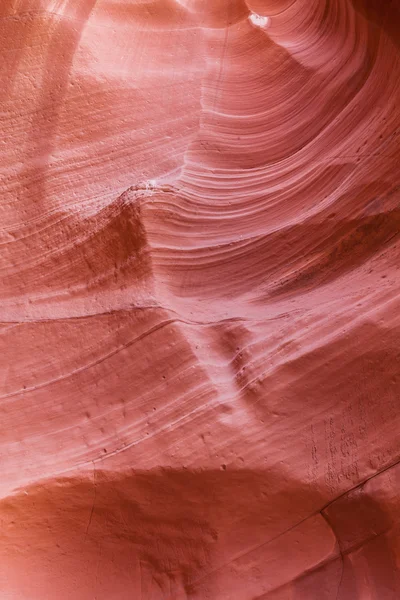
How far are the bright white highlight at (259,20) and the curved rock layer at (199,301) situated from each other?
0.01 meters

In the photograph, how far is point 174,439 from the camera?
5.21ft

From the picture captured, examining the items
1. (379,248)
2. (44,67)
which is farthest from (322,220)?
(44,67)

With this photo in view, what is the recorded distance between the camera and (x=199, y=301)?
181cm

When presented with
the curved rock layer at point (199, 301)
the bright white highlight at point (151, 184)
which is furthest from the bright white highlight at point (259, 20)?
the bright white highlight at point (151, 184)

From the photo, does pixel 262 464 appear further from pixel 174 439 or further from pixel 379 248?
pixel 379 248

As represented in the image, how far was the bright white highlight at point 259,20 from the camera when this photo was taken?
2449 mm

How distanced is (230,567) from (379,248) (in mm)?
1129

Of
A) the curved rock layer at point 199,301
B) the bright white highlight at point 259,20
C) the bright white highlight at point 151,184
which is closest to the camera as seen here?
the curved rock layer at point 199,301

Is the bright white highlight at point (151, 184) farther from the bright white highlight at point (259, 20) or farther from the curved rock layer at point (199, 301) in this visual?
the bright white highlight at point (259, 20)

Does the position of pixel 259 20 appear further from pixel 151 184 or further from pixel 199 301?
pixel 199 301

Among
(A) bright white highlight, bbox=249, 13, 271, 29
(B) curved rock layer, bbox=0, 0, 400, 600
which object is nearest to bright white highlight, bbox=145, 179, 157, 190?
(B) curved rock layer, bbox=0, 0, 400, 600

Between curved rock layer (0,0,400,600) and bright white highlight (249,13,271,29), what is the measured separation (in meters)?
0.01

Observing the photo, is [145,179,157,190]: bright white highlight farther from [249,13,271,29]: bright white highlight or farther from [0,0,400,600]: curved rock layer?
[249,13,271,29]: bright white highlight

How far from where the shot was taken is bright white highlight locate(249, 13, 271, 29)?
2.45 metres
